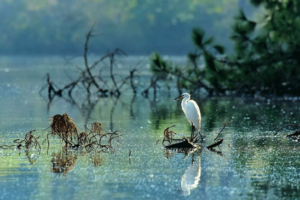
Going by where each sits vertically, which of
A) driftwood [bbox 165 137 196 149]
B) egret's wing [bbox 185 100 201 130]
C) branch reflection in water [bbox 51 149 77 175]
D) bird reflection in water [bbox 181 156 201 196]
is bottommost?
bird reflection in water [bbox 181 156 201 196]

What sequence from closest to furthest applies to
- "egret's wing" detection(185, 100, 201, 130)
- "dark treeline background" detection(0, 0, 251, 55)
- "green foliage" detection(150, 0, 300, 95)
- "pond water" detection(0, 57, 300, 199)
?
"pond water" detection(0, 57, 300, 199)
"egret's wing" detection(185, 100, 201, 130)
"green foliage" detection(150, 0, 300, 95)
"dark treeline background" detection(0, 0, 251, 55)

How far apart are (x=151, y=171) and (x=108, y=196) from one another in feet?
4.57

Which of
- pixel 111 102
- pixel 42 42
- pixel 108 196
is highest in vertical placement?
pixel 42 42

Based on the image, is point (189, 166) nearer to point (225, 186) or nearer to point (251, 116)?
point (225, 186)

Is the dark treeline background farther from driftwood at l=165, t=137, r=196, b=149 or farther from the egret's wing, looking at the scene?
driftwood at l=165, t=137, r=196, b=149

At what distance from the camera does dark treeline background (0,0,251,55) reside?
308 ft

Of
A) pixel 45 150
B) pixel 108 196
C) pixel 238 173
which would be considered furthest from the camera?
pixel 45 150

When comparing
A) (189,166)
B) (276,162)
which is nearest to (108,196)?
(189,166)

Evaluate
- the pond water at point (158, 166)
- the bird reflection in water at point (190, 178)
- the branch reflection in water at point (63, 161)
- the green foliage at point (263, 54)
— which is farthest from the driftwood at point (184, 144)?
the green foliage at point (263, 54)

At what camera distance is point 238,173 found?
8.03m

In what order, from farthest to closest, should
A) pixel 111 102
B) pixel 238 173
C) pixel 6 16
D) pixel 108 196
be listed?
1. pixel 6 16
2. pixel 111 102
3. pixel 238 173
4. pixel 108 196

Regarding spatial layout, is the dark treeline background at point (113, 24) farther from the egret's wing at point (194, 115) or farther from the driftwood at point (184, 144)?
the driftwood at point (184, 144)

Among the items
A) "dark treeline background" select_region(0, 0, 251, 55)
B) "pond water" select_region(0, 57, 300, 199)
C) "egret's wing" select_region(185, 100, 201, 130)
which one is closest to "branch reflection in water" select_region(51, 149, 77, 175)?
"pond water" select_region(0, 57, 300, 199)

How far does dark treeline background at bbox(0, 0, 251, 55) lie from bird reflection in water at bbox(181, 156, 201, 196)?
80.6 metres
